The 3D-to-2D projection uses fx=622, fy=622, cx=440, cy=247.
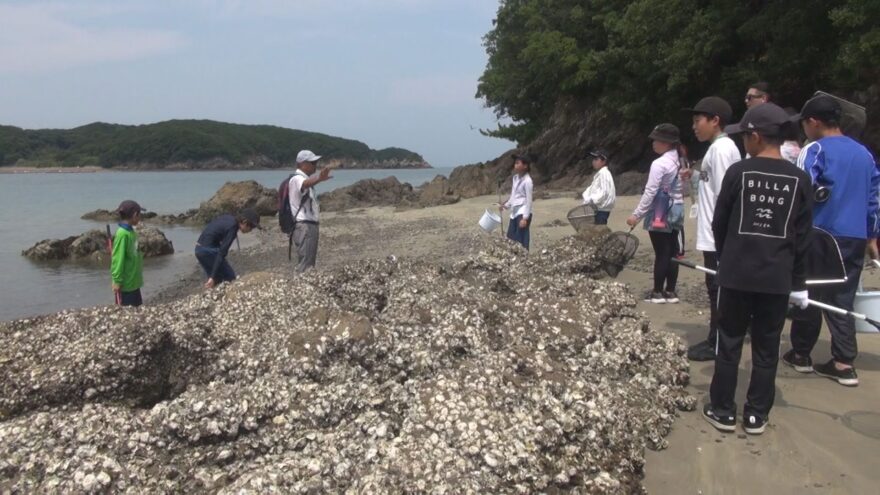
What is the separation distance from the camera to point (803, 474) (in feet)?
11.4

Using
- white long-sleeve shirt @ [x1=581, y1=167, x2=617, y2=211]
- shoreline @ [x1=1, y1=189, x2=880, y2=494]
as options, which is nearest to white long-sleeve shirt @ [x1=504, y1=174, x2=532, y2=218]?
white long-sleeve shirt @ [x1=581, y1=167, x2=617, y2=211]

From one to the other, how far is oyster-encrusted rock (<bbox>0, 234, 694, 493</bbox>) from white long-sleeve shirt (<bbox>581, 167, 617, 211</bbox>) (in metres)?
4.18

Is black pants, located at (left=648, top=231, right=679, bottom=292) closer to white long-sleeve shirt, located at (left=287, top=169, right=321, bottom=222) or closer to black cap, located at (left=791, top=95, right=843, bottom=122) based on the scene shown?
black cap, located at (left=791, top=95, right=843, bottom=122)

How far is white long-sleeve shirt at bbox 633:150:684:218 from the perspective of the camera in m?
6.51

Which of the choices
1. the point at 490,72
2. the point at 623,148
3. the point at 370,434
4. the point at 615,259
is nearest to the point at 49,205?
the point at 490,72

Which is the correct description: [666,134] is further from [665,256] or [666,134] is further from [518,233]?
[518,233]

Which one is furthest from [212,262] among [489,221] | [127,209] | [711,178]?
[711,178]

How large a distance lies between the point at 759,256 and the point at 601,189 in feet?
18.0

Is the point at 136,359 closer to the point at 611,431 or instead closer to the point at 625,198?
Answer: the point at 611,431

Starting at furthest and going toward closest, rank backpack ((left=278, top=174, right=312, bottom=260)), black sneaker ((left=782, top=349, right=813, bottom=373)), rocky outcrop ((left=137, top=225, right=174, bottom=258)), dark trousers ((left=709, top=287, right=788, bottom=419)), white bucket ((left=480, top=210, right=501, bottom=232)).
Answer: rocky outcrop ((left=137, top=225, right=174, bottom=258))
white bucket ((left=480, top=210, right=501, bottom=232))
backpack ((left=278, top=174, right=312, bottom=260))
black sneaker ((left=782, top=349, right=813, bottom=373))
dark trousers ((left=709, top=287, right=788, bottom=419))

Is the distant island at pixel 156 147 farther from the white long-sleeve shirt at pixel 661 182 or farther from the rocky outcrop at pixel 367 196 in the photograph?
the white long-sleeve shirt at pixel 661 182

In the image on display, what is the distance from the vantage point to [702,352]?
16.9 ft

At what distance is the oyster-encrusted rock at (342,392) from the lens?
3016 mm

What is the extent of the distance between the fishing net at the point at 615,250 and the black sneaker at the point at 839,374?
3778mm
